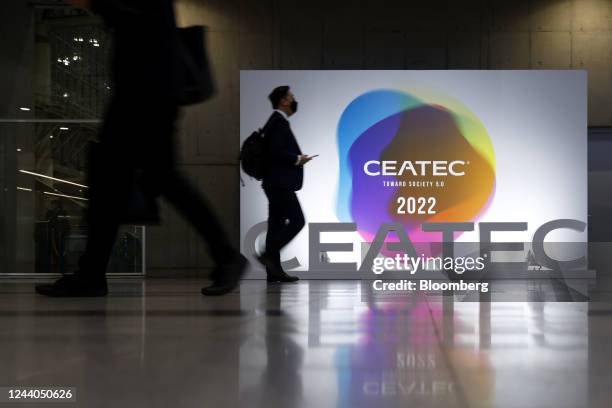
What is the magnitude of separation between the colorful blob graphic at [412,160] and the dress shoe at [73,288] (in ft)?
12.7

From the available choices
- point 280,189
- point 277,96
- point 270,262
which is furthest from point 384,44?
point 270,262

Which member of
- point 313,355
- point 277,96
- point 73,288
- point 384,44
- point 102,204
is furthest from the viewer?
point 384,44

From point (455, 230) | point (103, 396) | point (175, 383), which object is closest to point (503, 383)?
point (175, 383)

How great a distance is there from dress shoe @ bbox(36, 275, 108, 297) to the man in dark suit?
2.12 meters

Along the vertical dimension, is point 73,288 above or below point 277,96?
below

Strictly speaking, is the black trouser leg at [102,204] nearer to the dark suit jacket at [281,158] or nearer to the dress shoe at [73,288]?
the dress shoe at [73,288]

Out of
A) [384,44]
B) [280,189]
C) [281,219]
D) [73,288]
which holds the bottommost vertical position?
[73,288]

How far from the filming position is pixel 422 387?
5.33 feet

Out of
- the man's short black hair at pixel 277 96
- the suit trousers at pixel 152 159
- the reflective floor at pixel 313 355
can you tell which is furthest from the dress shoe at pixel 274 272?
the suit trousers at pixel 152 159

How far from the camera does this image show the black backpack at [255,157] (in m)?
5.81

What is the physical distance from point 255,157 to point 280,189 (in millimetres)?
327

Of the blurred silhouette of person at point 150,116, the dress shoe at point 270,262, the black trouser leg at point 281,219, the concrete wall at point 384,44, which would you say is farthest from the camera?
the concrete wall at point 384,44

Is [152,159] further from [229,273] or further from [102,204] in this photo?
[229,273]

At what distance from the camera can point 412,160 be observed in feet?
24.2
